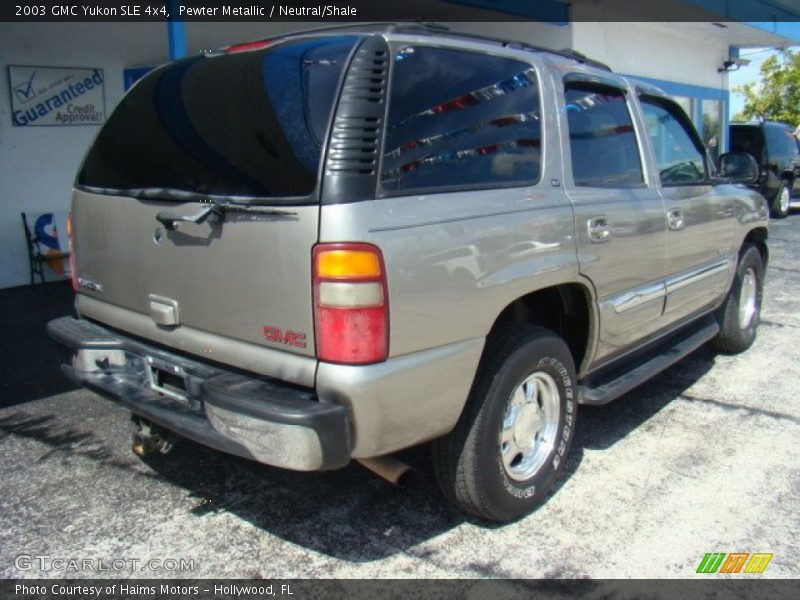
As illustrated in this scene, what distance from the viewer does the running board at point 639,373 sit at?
12.3 ft

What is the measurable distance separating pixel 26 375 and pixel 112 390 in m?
2.68

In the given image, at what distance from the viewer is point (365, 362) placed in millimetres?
2547

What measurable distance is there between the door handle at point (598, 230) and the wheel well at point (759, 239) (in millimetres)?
2572

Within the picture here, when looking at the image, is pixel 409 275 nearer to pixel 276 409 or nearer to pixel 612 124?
pixel 276 409

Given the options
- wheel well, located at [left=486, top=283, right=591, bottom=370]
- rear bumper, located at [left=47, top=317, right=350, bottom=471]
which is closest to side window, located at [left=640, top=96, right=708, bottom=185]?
wheel well, located at [left=486, top=283, right=591, bottom=370]

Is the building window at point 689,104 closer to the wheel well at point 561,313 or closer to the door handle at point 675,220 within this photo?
the door handle at point 675,220

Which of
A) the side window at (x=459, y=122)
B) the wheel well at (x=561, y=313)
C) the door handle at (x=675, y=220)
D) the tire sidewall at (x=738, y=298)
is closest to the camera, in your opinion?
the side window at (x=459, y=122)

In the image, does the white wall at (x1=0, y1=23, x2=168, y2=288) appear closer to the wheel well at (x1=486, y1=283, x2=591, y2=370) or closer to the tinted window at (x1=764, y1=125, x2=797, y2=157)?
the wheel well at (x1=486, y1=283, x2=591, y2=370)

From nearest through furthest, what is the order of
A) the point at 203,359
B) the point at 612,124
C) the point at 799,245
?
the point at 203,359, the point at 612,124, the point at 799,245

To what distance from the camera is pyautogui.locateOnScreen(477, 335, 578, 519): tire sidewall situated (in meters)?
3.06

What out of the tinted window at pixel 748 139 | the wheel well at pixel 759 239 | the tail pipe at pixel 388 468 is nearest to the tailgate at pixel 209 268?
the tail pipe at pixel 388 468

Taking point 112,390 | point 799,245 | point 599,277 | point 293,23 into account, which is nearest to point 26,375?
point 112,390

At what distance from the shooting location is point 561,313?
3.72 metres

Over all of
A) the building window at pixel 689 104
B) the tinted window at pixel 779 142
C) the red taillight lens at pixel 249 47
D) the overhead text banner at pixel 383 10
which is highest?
the overhead text banner at pixel 383 10
